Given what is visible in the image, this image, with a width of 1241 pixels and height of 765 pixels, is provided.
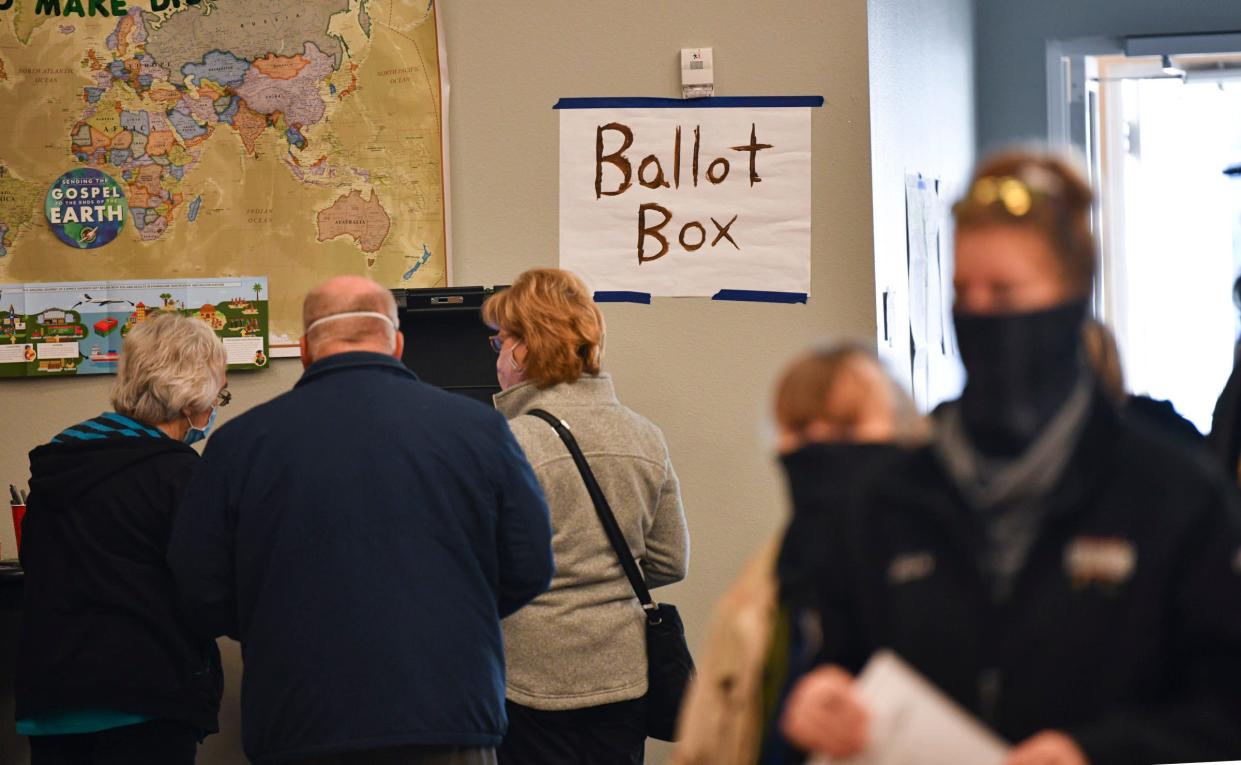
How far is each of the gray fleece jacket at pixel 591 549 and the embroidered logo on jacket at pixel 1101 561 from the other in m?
0.93

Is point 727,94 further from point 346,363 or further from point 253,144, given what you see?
point 253,144

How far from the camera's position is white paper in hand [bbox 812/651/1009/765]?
984mm

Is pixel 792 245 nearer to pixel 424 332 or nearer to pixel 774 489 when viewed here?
pixel 774 489

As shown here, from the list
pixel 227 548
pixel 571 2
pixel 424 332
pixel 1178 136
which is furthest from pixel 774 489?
pixel 424 332

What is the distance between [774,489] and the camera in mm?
1536

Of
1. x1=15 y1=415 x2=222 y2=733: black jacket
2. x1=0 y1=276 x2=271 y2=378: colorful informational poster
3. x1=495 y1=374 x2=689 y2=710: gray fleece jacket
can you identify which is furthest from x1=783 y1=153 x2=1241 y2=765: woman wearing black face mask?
x1=0 y1=276 x2=271 y2=378: colorful informational poster

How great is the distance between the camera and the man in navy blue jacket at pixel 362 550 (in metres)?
1.91

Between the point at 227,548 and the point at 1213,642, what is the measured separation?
1421 millimetres

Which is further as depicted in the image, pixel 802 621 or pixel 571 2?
pixel 571 2

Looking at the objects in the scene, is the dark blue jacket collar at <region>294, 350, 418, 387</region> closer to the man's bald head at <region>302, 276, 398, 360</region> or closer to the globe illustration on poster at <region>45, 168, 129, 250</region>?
the man's bald head at <region>302, 276, 398, 360</region>

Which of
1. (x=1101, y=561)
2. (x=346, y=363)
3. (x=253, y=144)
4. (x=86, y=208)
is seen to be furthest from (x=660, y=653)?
(x=86, y=208)

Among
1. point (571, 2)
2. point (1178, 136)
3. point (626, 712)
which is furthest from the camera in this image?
point (571, 2)

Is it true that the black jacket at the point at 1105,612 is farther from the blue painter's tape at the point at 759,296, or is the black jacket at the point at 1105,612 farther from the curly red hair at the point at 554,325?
the curly red hair at the point at 554,325

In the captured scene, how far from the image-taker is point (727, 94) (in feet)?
5.18
